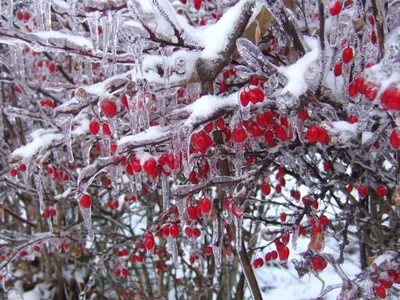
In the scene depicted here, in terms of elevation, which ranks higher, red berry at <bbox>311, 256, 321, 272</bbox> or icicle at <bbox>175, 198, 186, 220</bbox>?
icicle at <bbox>175, 198, 186, 220</bbox>

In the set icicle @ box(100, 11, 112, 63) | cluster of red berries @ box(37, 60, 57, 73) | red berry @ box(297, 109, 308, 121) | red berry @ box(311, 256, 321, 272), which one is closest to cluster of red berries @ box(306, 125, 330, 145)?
red berry @ box(297, 109, 308, 121)

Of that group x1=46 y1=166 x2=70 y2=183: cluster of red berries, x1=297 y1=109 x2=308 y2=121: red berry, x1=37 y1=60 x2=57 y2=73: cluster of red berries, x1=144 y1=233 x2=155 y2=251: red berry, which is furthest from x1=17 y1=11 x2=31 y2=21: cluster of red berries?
x1=297 y1=109 x2=308 y2=121: red berry

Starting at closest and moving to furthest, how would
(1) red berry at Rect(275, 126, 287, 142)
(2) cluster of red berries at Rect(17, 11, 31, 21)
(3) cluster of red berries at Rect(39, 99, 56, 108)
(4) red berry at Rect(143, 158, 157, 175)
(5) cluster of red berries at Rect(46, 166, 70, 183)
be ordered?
1. (4) red berry at Rect(143, 158, 157, 175)
2. (1) red berry at Rect(275, 126, 287, 142)
3. (5) cluster of red berries at Rect(46, 166, 70, 183)
4. (2) cluster of red berries at Rect(17, 11, 31, 21)
5. (3) cluster of red berries at Rect(39, 99, 56, 108)

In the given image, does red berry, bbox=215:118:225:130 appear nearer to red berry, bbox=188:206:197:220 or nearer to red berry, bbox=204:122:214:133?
red berry, bbox=204:122:214:133

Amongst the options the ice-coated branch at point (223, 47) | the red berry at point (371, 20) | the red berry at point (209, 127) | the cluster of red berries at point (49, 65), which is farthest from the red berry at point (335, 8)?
the cluster of red berries at point (49, 65)

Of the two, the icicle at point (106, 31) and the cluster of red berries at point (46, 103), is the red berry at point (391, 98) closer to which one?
the icicle at point (106, 31)

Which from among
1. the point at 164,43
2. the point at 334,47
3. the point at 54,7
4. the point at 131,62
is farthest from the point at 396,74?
the point at 54,7

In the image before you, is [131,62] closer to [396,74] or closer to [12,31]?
[12,31]

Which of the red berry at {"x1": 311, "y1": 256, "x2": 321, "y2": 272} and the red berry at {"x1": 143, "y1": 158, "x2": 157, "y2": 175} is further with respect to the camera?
the red berry at {"x1": 311, "y1": 256, "x2": 321, "y2": 272}

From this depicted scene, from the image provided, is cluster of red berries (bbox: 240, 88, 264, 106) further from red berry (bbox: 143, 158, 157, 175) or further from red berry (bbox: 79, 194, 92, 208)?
red berry (bbox: 79, 194, 92, 208)

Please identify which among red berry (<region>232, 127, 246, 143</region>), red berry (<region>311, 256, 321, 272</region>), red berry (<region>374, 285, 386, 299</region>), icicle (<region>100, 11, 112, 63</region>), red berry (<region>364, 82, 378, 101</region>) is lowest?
red berry (<region>374, 285, 386, 299</region>)

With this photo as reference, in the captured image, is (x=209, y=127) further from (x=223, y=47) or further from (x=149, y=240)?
(x=149, y=240)

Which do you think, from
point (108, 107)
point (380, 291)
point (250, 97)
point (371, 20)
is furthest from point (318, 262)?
point (108, 107)

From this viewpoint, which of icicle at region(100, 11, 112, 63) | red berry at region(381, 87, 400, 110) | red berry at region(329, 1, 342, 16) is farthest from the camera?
icicle at region(100, 11, 112, 63)
